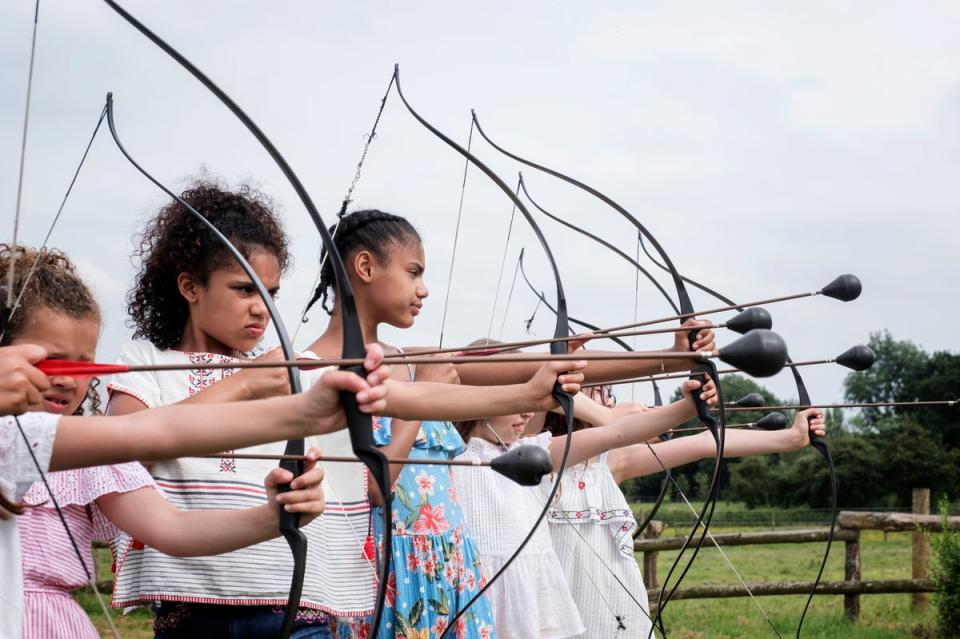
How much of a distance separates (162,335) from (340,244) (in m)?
0.55

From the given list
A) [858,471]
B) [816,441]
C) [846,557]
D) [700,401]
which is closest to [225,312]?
[700,401]

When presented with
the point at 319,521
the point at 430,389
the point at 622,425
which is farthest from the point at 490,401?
the point at 622,425

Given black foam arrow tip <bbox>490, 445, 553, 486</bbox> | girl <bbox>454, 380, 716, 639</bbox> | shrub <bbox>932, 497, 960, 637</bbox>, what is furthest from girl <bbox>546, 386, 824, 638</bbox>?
shrub <bbox>932, 497, 960, 637</bbox>

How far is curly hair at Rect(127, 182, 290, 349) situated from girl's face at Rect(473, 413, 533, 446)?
1.11m

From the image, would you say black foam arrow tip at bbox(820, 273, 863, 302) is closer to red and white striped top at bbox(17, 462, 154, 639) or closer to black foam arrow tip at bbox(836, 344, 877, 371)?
black foam arrow tip at bbox(836, 344, 877, 371)

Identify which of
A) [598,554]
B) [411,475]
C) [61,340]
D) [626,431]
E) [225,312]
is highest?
[225,312]

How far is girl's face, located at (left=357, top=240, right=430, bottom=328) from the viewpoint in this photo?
2598 millimetres

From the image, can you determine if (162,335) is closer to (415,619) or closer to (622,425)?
(415,619)

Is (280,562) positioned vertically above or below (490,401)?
below

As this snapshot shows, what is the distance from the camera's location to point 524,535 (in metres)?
3.14

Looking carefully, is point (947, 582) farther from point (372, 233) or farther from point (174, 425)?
point (174, 425)

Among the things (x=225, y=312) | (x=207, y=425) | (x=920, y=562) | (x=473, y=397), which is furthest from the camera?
(x=920, y=562)

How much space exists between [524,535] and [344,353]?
1.77m

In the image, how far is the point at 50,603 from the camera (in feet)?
5.80
